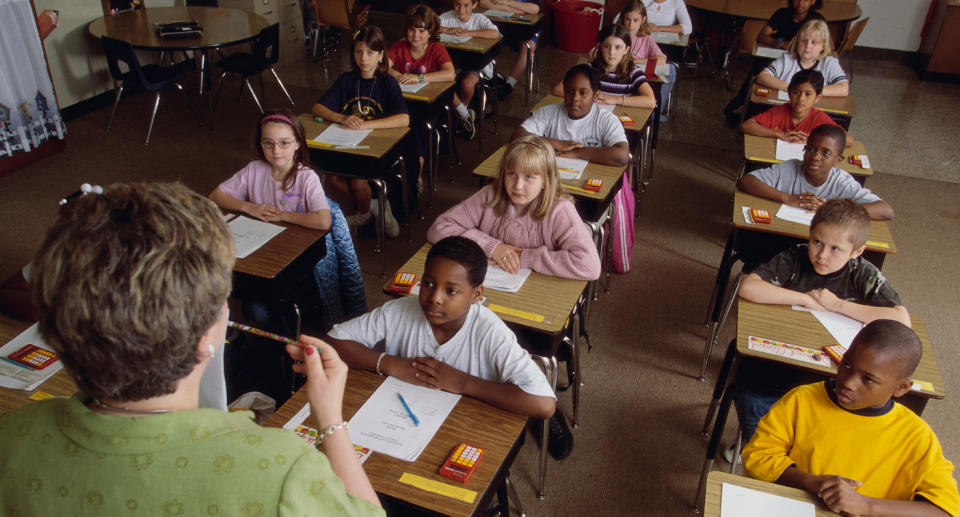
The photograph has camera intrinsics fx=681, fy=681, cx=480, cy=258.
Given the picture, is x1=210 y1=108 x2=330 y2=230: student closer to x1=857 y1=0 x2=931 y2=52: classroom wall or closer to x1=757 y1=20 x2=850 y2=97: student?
x1=757 y1=20 x2=850 y2=97: student

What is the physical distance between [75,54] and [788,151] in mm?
5891

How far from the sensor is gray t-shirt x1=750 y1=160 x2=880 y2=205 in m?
3.27

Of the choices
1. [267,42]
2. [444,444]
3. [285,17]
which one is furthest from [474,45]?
[444,444]

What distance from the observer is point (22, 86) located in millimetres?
5078

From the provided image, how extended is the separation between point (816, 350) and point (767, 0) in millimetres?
6433

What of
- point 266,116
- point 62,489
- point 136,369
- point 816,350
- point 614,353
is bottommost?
point 614,353

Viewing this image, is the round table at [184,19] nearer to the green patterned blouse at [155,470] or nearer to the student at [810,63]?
the student at [810,63]

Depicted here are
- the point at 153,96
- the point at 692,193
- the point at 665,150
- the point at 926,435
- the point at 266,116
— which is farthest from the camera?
the point at 153,96

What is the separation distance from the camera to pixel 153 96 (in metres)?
6.71

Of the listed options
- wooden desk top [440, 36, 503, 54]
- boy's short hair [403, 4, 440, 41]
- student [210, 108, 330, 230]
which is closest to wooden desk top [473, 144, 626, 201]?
student [210, 108, 330, 230]

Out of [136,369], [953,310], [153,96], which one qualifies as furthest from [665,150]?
[136,369]

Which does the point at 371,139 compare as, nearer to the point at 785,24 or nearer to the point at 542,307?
the point at 542,307

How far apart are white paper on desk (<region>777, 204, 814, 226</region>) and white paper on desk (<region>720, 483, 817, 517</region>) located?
177cm

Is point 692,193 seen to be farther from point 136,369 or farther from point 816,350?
point 136,369
